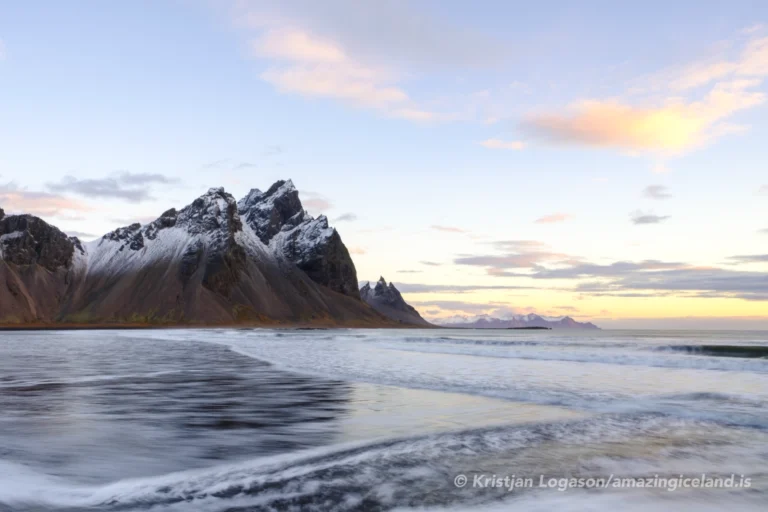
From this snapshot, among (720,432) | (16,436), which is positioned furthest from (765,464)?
(16,436)

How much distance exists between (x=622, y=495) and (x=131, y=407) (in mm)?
12324

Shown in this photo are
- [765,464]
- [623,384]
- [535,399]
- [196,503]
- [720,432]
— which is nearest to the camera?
[196,503]

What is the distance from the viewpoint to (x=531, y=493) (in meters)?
7.94

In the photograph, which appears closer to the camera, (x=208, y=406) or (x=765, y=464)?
(x=765, y=464)

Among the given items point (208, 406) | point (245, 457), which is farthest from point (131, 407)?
point (245, 457)

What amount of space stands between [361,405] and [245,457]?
22.4ft

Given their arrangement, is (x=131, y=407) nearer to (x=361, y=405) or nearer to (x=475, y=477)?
(x=361, y=405)

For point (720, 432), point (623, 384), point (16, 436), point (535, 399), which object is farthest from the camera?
point (623, 384)

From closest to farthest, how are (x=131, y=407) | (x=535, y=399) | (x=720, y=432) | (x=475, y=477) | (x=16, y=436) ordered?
(x=475, y=477), (x=16, y=436), (x=720, y=432), (x=131, y=407), (x=535, y=399)

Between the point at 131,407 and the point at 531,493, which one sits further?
the point at 131,407

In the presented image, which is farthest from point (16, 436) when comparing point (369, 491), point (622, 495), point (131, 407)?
point (622, 495)

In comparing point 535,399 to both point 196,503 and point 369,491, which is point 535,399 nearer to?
point 369,491

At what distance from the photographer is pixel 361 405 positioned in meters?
16.6

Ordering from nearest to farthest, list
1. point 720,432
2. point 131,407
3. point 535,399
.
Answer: point 720,432 → point 131,407 → point 535,399
